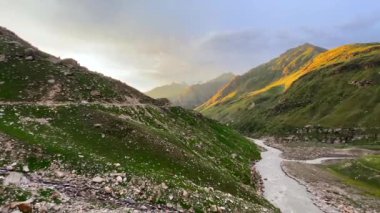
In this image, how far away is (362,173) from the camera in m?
82.5

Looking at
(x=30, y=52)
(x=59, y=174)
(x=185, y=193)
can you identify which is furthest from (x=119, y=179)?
(x=30, y=52)

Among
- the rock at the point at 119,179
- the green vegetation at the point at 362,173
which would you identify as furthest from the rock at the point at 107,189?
the green vegetation at the point at 362,173

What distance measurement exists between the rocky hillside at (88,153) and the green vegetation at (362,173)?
26.1 meters

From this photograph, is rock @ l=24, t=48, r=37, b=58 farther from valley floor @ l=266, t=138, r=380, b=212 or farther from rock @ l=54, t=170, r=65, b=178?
valley floor @ l=266, t=138, r=380, b=212

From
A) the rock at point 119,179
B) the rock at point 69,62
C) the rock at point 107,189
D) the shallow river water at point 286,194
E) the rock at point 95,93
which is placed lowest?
the shallow river water at point 286,194

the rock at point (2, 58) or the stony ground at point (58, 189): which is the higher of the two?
the rock at point (2, 58)

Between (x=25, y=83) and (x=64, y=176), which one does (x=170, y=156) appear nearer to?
(x=64, y=176)

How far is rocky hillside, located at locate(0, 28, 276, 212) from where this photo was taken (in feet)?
103

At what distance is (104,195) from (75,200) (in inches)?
116

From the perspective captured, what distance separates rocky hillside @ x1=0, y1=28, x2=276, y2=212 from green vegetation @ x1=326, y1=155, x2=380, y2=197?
26.1 m

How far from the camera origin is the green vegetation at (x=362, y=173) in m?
71.5

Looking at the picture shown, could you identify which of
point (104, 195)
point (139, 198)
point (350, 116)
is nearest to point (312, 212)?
point (139, 198)

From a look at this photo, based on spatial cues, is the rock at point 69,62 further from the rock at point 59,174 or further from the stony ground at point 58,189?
the rock at point 59,174

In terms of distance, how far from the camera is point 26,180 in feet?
104
